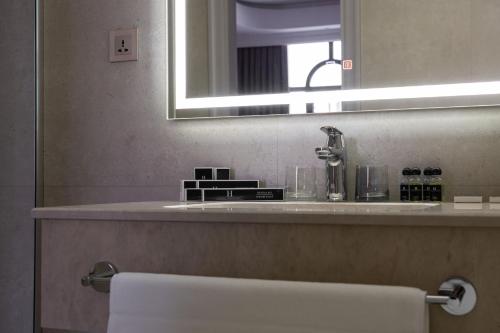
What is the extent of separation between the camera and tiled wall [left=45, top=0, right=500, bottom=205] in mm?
1353

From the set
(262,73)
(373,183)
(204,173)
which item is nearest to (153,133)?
(204,173)

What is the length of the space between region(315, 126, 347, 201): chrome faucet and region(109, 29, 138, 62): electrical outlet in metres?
0.61

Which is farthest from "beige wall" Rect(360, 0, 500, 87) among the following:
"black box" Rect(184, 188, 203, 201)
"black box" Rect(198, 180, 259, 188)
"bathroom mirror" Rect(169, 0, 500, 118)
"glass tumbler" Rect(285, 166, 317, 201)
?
"black box" Rect(184, 188, 203, 201)

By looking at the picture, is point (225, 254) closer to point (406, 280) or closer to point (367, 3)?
point (406, 280)

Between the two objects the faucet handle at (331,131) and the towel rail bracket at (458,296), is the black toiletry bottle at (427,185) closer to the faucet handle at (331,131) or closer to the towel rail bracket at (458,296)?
the faucet handle at (331,131)

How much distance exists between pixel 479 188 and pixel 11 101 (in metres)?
1.26

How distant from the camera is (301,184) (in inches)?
55.3

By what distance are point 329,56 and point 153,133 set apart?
52cm

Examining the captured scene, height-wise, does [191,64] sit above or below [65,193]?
above

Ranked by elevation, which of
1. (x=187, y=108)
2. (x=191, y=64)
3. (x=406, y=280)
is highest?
(x=191, y=64)

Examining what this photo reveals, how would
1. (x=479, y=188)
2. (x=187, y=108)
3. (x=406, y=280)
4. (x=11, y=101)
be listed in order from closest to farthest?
(x=406, y=280)
(x=479, y=188)
(x=187, y=108)
(x=11, y=101)

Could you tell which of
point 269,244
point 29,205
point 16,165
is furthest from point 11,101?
point 269,244

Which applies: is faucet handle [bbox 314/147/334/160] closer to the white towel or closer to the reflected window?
the reflected window

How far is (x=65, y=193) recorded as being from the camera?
5.48 feet
